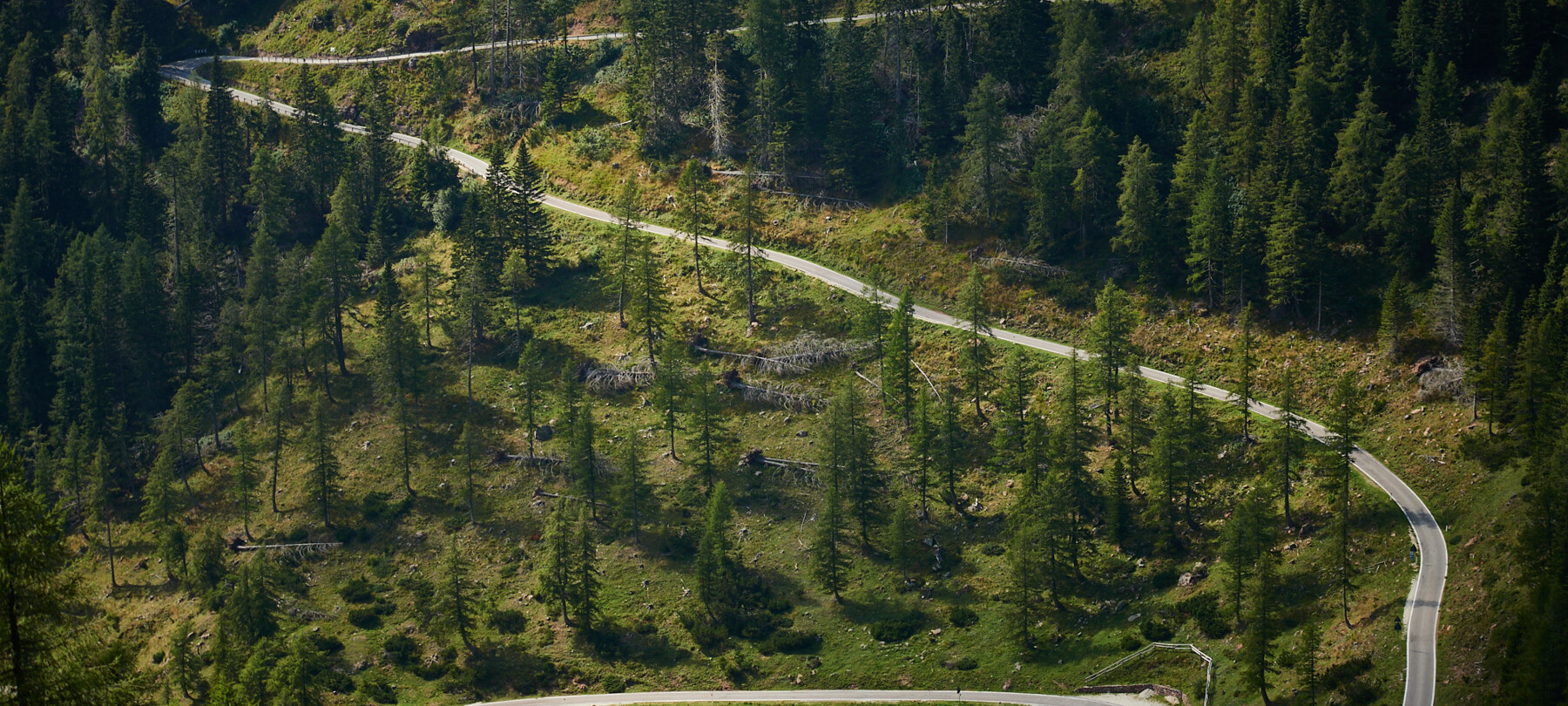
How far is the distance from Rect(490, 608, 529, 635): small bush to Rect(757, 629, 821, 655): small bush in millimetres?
16984

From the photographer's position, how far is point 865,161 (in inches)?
4402

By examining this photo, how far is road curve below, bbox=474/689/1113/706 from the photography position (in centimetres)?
6500

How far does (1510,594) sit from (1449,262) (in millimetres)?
25950

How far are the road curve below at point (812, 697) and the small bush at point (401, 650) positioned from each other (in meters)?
8.02

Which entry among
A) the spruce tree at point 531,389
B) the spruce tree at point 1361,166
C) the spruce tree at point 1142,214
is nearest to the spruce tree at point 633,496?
the spruce tree at point 531,389

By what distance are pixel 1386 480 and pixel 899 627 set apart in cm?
2975

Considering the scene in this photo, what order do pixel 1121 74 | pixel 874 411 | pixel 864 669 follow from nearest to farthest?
pixel 864 669, pixel 874 411, pixel 1121 74

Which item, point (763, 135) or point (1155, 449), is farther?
point (763, 135)

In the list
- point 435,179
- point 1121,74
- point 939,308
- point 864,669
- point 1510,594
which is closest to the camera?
point 1510,594

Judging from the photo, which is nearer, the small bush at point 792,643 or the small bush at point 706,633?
the small bush at point 792,643

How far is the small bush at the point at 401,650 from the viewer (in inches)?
3063

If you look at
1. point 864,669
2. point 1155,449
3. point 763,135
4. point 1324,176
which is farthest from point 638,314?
point 1324,176

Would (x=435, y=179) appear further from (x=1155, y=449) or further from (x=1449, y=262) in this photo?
(x=1449, y=262)

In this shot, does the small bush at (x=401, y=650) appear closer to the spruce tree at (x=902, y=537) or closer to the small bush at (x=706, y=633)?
the small bush at (x=706, y=633)
